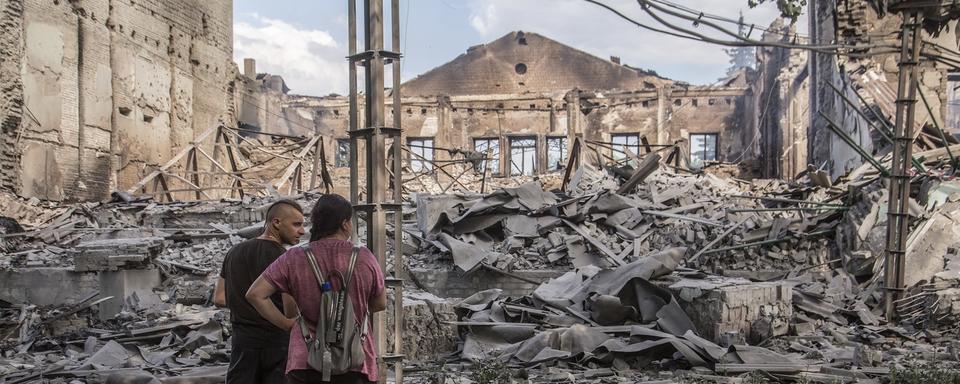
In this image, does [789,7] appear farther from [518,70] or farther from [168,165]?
[518,70]

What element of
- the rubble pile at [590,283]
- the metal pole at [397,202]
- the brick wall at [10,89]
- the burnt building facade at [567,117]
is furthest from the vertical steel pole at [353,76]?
the burnt building facade at [567,117]

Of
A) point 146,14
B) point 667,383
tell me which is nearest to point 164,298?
point 667,383

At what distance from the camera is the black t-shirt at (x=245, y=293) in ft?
10.8

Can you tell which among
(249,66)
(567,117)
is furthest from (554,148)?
(249,66)

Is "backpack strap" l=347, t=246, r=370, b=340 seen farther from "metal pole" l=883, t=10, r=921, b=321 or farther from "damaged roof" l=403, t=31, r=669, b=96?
"damaged roof" l=403, t=31, r=669, b=96

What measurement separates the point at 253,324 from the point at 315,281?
1.97 feet

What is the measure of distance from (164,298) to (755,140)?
25.2m

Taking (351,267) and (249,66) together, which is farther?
(249,66)

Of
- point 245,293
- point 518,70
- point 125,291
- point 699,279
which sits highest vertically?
point 518,70

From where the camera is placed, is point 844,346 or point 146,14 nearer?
point 844,346

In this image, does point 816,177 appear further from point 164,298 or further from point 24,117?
point 24,117

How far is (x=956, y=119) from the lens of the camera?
4500 centimetres

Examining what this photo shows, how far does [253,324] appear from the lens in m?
3.29

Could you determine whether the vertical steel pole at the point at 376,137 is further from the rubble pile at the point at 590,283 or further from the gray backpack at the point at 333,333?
the rubble pile at the point at 590,283
